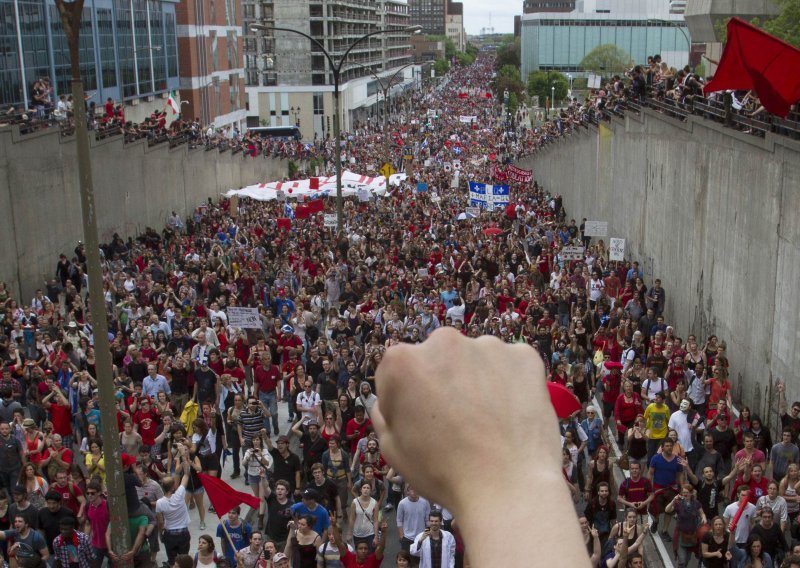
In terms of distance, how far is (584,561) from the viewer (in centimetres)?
145

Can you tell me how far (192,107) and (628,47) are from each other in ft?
355

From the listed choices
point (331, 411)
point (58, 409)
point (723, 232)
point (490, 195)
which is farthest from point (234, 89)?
point (331, 411)

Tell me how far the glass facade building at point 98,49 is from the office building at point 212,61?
7.49ft

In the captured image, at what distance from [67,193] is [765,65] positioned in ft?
66.1

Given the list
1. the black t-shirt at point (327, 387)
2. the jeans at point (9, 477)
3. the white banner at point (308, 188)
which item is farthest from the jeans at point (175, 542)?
the white banner at point (308, 188)

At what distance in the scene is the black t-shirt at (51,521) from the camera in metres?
11.7

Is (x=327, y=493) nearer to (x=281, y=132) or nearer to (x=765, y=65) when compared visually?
(x=765, y=65)

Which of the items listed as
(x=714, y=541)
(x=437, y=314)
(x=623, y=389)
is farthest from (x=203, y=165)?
(x=714, y=541)

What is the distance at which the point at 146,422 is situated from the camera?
45.8 ft

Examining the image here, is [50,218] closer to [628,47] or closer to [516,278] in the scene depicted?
[516,278]

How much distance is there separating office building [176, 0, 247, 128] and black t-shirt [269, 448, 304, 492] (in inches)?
2565

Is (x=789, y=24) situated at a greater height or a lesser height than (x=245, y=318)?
greater

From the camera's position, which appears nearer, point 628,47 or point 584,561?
point 584,561

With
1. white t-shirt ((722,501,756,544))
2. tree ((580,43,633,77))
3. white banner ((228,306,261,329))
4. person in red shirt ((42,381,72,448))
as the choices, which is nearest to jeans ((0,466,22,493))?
person in red shirt ((42,381,72,448))
